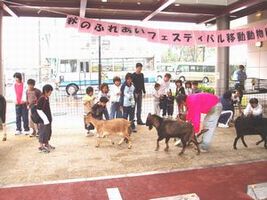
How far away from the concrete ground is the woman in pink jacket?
16.5 inches

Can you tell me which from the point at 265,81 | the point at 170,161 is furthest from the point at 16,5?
the point at 265,81

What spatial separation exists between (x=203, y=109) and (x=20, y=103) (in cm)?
473

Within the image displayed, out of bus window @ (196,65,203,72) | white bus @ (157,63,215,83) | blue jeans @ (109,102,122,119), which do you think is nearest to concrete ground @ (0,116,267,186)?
blue jeans @ (109,102,122,119)

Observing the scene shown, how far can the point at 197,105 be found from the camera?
6.61 metres

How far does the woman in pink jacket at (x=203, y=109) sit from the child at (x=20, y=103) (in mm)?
4222

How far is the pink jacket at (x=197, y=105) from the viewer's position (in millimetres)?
6590

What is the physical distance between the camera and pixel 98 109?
7.86m

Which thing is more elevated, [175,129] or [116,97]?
[116,97]

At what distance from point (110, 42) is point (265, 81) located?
1164 centimetres

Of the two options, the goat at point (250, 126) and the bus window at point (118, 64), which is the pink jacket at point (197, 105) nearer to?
the goat at point (250, 126)

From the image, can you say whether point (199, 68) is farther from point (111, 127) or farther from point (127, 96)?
point (111, 127)

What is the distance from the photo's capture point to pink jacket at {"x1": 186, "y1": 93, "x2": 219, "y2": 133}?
6.59 m

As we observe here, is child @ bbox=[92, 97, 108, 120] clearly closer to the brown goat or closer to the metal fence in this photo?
the brown goat

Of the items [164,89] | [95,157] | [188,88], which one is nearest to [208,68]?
[188,88]
